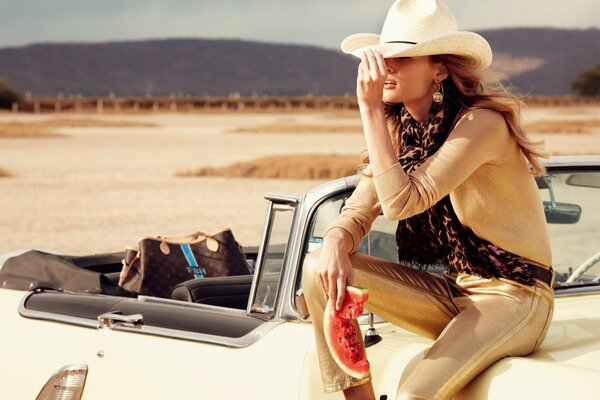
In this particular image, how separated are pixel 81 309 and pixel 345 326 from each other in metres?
1.71

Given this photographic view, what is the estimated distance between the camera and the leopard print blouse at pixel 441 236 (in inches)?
135

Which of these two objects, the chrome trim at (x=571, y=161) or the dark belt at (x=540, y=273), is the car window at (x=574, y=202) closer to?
the chrome trim at (x=571, y=161)

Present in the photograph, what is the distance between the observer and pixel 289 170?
41.3 meters

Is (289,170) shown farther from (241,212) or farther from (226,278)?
(226,278)

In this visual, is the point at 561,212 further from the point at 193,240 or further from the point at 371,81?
the point at 193,240

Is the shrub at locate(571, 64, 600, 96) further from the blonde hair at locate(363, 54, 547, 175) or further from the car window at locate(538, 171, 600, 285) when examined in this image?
the blonde hair at locate(363, 54, 547, 175)

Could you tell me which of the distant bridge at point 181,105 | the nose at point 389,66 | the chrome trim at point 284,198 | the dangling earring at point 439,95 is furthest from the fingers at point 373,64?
the distant bridge at point 181,105

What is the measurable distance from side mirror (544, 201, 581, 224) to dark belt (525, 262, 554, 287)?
1163 millimetres

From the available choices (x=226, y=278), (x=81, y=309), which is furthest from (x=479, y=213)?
(x=81, y=309)

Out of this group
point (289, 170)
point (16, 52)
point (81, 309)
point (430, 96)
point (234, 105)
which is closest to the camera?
point (430, 96)

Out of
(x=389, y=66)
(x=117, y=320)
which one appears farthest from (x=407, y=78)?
(x=117, y=320)

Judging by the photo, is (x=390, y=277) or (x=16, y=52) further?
(x=16, y=52)

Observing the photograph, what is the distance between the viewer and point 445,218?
138 inches

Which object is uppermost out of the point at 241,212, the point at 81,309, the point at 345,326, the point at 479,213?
the point at 479,213
